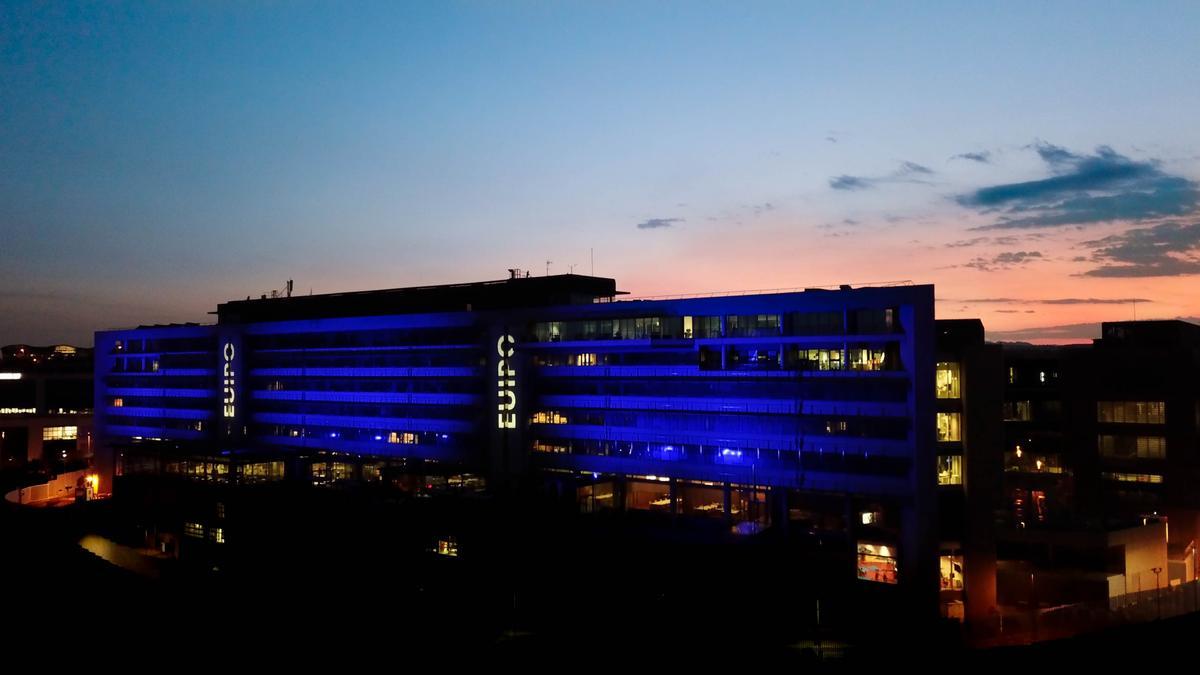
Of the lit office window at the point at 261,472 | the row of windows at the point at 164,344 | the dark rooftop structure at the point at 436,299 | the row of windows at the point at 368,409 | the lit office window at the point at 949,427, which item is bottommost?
the lit office window at the point at 261,472

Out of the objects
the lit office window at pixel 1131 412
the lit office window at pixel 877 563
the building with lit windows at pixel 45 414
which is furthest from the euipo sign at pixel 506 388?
the building with lit windows at pixel 45 414

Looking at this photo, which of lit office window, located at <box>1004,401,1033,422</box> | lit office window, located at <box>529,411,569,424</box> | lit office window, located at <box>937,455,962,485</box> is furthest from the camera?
lit office window, located at <box>1004,401,1033,422</box>

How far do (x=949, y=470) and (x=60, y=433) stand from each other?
4253 inches

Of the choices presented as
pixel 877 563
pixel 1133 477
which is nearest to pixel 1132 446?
pixel 1133 477

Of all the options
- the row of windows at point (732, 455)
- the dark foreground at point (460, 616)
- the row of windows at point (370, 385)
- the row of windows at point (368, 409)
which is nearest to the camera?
the dark foreground at point (460, 616)

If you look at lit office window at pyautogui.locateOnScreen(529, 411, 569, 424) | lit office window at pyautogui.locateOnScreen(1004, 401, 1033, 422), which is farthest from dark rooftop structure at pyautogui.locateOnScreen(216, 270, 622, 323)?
lit office window at pyautogui.locateOnScreen(1004, 401, 1033, 422)

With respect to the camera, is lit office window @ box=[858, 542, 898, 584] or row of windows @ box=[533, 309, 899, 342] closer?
lit office window @ box=[858, 542, 898, 584]

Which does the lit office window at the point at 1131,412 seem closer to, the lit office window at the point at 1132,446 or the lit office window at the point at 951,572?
the lit office window at the point at 1132,446

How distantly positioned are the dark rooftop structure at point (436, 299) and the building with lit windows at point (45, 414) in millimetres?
29651

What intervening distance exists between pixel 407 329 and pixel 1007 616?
52.6m

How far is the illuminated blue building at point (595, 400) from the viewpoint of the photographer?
179ft

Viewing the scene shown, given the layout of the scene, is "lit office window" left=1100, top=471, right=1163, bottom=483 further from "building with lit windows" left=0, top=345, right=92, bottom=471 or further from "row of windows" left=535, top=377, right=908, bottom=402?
"building with lit windows" left=0, top=345, right=92, bottom=471

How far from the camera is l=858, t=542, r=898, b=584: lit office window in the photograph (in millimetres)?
54500

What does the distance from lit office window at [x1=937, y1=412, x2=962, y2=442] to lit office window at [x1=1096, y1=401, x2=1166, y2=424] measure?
28810mm
